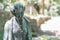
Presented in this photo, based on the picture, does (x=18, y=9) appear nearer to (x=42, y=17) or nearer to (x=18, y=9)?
(x=18, y=9)

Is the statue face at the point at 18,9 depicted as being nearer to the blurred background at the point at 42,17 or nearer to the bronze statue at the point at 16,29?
the bronze statue at the point at 16,29

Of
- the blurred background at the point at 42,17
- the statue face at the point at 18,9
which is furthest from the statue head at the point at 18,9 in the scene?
the blurred background at the point at 42,17

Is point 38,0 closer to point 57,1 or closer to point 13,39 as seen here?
point 57,1

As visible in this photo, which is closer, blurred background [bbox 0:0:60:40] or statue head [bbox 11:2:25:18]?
statue head [bbox 11:2:25:18]

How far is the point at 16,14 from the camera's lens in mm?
1494

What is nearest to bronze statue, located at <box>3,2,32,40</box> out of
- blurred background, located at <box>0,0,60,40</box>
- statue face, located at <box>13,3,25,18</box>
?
statue face, located at <box>13,3,25,18</box>

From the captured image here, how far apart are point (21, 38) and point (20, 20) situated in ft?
0.37

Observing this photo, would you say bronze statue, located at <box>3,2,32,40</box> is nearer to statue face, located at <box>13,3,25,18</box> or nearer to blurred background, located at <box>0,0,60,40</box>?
statue face, located at <box>13,3,25,18</box>

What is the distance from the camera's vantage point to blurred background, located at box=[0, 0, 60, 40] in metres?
5.14

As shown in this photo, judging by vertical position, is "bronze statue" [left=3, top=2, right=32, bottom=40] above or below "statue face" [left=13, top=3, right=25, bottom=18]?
below

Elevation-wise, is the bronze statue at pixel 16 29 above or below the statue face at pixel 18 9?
below

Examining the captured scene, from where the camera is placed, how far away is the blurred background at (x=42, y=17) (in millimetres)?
5137

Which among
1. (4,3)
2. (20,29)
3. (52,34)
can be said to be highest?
(4,3)

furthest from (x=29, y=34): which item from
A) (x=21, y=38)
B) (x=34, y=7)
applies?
(x=34, y=7)
